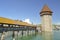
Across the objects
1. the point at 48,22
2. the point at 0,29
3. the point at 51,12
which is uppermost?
the point at 51,12

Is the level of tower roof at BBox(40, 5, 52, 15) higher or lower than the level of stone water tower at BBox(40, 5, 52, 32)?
higher

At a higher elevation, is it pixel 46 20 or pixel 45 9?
pixel 45 9

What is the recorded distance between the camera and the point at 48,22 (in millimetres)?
52031

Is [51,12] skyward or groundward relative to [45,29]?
skyward

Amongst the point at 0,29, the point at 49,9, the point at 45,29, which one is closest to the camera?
the point at 0,29

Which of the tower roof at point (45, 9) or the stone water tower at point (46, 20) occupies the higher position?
the tower roof at point (45, 9)

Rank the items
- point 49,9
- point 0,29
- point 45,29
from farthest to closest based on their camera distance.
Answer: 1. point 49,9
2. point 45,29
3. point 0,29

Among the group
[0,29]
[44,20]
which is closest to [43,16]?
[44,20]

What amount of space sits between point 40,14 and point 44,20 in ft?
11.6

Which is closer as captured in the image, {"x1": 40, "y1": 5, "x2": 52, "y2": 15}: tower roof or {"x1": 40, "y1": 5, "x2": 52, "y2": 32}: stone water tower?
{"x1": 40, "y1": 5, "x2": 52, "y2": 32}: stone water tower

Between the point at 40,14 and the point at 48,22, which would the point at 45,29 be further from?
the point at 40,14

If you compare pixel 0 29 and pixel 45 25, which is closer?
pixel 0 29

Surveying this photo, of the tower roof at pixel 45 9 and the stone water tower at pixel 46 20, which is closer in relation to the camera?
the stone water tower at pixel 46 20

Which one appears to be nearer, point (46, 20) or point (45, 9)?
point (46, 20)
